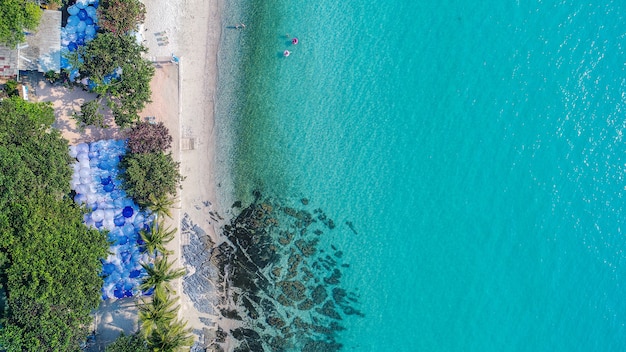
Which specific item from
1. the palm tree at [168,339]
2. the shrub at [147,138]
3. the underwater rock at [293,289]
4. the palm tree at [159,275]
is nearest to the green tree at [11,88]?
the shrub at [147,138]

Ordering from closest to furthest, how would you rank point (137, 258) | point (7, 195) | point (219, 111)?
point (7, 195) → point (137, 258) → point (219, 111)

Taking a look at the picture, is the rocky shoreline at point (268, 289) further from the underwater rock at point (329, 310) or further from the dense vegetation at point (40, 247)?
the dense vegetation at point (40, 247)

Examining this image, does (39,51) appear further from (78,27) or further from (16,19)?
(78,27)

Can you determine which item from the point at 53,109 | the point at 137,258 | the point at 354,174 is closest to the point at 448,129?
the point at 354,174

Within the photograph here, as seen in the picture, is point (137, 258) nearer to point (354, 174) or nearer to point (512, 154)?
point (354, 174)

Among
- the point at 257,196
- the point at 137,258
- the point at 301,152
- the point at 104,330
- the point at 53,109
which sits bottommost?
the point at 104,330

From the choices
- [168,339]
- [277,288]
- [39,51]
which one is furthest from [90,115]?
[277,288]

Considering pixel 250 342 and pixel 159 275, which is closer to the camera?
pixel 159 275
